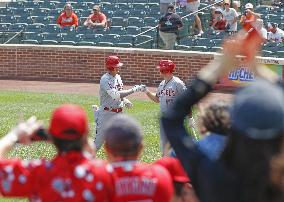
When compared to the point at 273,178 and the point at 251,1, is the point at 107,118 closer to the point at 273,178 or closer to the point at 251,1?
the point at 273,178

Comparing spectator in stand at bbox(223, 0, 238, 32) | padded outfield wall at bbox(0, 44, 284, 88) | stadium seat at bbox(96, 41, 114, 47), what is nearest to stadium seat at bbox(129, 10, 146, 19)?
stadium seat at bbox(96, 41, 114, 47)

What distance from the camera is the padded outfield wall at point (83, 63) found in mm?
21828

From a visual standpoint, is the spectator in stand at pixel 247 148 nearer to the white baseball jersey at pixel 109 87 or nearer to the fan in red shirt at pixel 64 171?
the fan in red shirt at pixel 64 171

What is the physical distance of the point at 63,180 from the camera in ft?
12.0

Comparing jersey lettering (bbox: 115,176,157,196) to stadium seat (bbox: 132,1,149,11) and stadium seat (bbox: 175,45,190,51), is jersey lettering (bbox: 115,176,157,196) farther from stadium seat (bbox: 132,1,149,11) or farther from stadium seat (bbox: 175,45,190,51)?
stadium seat (bbox: 132,1,149,11)

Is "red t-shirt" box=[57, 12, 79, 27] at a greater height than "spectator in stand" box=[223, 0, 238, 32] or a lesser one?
lesser

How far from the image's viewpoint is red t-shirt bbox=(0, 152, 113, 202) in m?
3.63

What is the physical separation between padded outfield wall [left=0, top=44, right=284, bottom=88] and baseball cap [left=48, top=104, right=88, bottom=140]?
17703mm

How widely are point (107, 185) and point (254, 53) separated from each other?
0.95m

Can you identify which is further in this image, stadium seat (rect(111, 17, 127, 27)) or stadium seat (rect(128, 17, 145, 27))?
stadium seat (rect(111, 17, 127, 27))

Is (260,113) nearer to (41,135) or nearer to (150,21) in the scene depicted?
(41,135)

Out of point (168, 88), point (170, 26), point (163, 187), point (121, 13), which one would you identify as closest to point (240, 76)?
point (170, 26)

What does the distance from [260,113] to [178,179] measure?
1.33 m

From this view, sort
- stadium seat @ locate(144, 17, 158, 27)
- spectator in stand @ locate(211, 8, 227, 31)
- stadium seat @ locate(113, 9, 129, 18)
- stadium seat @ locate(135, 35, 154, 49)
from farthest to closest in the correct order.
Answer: stadium seat @ locate(113, 9, 129, 18) < stadium seat @ locate(144, 17, 158, 27) < stadium seat @ locate(135, 35, 154, 49) < spectator in stand @ locate(211, 8, 227, 31)
